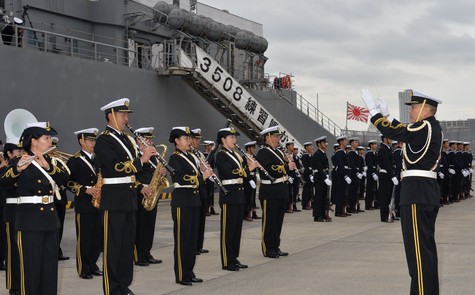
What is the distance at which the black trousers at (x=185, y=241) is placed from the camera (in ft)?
26.0

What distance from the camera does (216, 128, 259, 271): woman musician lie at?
884cm

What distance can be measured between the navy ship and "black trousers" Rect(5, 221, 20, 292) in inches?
267

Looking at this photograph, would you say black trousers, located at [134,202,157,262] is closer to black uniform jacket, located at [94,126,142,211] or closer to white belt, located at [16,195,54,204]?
black uniform jacket, located at [94,126,142,211]

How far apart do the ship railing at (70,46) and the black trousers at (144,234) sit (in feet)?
28.9

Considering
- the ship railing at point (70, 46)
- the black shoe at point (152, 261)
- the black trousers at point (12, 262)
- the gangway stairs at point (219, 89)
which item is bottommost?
the black shoe at point (152, 261)

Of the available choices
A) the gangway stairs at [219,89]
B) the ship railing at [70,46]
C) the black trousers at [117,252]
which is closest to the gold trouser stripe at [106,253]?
the black trousers at [117,252]

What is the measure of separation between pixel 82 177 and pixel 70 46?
11800 millimetres

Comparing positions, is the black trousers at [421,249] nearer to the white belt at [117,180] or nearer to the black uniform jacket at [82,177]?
the white belt at [117,180]

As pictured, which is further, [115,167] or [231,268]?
[231,268]

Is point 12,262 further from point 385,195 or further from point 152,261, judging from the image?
point 385,195

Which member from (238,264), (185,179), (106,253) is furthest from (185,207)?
(106,253)

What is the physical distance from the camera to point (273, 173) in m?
10.1

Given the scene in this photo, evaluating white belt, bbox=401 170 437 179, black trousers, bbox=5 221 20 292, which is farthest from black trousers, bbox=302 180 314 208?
white belt, bbox=401 170 437 179

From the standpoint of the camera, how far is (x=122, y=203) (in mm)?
6926
